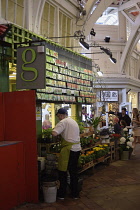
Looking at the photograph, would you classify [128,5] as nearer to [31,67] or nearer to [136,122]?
[136,122]

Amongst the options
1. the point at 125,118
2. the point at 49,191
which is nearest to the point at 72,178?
the point at 49,191

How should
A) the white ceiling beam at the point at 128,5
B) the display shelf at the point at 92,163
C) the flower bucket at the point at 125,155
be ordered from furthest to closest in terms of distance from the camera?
1. the white ceiling beam at the point at 128,5
2. the flower bucket at the point at 125,155
3. the display shelf at the point at 92,163

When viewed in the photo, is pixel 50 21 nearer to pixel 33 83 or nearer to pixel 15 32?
pixel 15 32

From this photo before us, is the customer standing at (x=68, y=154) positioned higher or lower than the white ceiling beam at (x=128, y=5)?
lower

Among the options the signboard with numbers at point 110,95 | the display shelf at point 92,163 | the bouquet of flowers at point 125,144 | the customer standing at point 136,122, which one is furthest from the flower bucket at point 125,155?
the signboard with numbers at point 110,95

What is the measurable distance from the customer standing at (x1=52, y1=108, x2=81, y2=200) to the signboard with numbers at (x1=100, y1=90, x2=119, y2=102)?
43.6ft

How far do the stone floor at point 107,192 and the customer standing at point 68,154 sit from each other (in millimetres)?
267

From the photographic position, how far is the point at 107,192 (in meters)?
6.72

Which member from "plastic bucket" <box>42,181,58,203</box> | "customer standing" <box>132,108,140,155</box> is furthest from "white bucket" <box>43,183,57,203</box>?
"customer standing" <box>132,108,140,155</box>

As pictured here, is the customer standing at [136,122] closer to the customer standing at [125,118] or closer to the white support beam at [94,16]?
the customer standing at [125,118]

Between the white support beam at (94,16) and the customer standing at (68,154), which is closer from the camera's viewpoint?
the customer standing at (68,154)

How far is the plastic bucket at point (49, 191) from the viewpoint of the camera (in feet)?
19.7

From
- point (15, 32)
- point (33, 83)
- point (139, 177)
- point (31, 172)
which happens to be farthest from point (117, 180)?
point (15, 32)

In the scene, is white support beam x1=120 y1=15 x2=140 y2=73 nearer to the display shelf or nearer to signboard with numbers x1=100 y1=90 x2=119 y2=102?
signboard with numbers x1=100 y1=90 x2=119 y2=102
